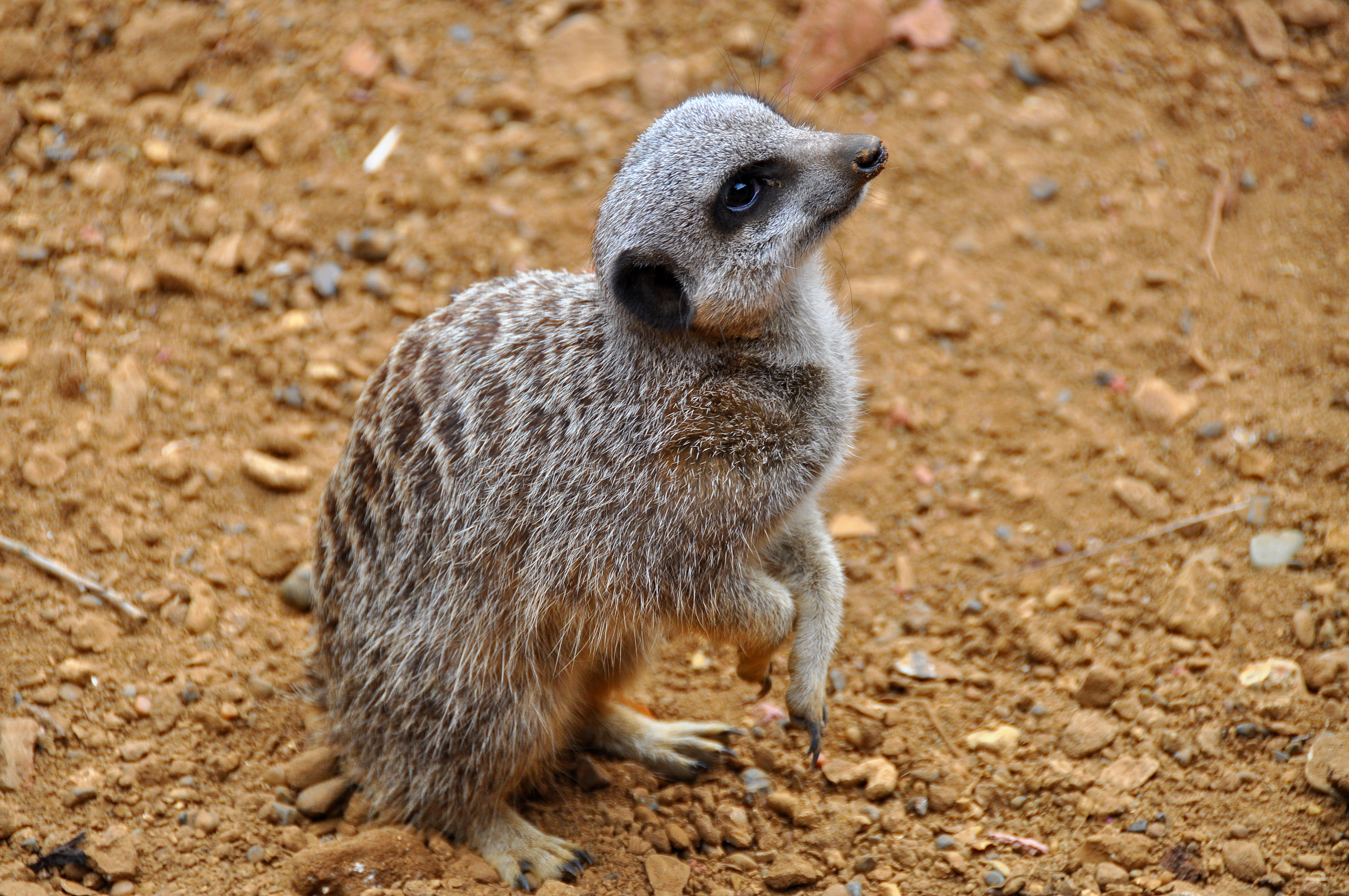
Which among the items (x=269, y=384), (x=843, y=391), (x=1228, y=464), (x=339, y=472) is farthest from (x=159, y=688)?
(x=1228, y=464)

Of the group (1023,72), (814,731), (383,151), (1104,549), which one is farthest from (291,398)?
(1023,72)

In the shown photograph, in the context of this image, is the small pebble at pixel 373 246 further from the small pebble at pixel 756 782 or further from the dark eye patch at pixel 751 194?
the small pebble at pixel 756 782

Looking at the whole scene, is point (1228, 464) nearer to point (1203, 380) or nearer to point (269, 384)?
point (1203, 380)

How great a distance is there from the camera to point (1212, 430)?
160 inches

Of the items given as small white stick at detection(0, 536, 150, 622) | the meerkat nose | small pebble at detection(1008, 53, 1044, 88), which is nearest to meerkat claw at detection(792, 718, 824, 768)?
the meerkat nose

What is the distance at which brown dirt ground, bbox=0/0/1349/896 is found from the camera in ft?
10.4

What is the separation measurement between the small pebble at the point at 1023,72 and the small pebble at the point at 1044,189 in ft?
1.90

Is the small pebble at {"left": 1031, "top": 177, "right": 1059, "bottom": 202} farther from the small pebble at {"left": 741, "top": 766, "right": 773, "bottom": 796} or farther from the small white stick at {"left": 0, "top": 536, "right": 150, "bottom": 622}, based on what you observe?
the small white stick at {"left": 0, "top": 536, "right": 150, "bottom": 622}

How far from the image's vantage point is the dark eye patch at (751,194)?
2.96m

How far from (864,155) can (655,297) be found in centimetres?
64

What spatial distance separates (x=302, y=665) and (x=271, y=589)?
1.12ft

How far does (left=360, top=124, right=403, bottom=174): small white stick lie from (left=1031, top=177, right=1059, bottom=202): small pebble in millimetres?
2774

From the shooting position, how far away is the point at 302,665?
3.69 meters

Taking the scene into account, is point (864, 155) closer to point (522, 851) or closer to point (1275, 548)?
point (1275, 548)
